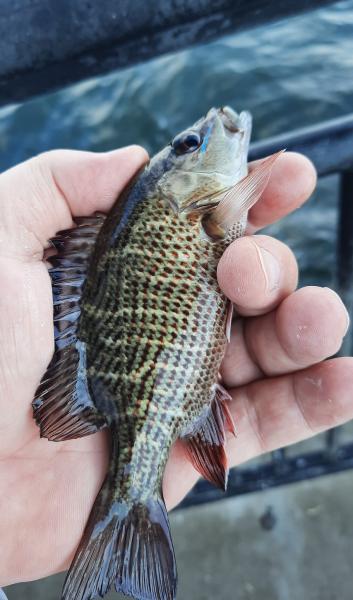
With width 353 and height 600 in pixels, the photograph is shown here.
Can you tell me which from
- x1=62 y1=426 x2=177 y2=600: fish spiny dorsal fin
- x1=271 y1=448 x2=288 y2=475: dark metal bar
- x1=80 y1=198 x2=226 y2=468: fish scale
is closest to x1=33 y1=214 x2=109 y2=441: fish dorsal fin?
x1=80 y1=198 x2=226 y2=468: fish scale

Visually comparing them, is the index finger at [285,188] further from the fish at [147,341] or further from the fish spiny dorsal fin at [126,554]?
the fish spiny dorsal fin at [126,554]

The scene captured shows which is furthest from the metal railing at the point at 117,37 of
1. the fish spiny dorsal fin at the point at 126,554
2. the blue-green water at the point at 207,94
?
the blue-green water at the point at 207,94

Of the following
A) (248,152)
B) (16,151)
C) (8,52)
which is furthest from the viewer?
(16,151)

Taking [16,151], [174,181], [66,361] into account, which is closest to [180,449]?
[66,361]

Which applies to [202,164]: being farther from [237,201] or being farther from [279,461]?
[279,461]

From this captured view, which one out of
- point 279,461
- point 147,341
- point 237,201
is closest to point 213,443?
point 147,341

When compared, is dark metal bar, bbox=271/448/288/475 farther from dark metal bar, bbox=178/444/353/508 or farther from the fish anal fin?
the fish anal fin

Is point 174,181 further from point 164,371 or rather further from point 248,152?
point 164,371
